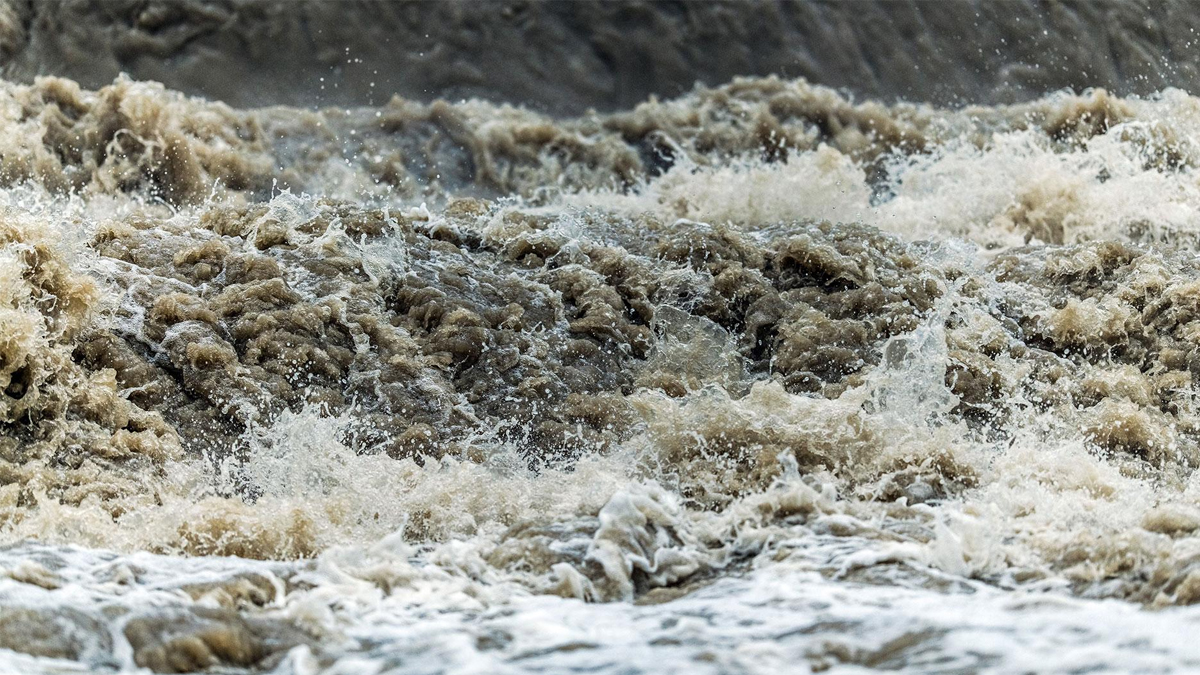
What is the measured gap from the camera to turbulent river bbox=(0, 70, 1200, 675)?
109 inches

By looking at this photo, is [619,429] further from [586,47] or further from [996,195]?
[586,47]

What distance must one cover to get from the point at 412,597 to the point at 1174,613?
5.34 feet

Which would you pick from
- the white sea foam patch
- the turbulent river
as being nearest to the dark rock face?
the white sea foam patch

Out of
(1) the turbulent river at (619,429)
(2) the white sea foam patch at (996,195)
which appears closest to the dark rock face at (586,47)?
(2) the white sea foam patch at (996,195)

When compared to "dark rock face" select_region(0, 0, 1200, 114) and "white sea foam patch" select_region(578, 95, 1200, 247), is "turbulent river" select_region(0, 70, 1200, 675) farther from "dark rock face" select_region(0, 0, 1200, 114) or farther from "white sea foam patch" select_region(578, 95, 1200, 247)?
"dark rock face" select_region(0, 0, 1200, 114)

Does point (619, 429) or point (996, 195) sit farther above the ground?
point (996, 195)

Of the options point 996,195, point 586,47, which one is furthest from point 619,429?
point 586,47

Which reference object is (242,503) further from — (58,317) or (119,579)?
(58,317)

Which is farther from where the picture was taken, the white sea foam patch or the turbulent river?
the white sea foam patch

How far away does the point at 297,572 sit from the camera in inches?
123

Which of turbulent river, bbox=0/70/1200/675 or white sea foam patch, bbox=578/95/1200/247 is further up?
white sea foam patch, bbox=578/95/1200/247

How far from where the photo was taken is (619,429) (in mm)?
4344

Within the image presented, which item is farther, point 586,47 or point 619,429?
point 586,47

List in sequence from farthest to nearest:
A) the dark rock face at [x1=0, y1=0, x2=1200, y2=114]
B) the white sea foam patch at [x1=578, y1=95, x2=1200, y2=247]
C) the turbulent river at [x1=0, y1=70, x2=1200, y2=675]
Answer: the dark rock face at [x1=0, y1=0, x2=1200, y2=114] → the white sea foam patch at [x1=578, y1=95, x2=1200, y2=247] → the turbulent river at [x1=0, y1=70, x2=1200, y2=675]
